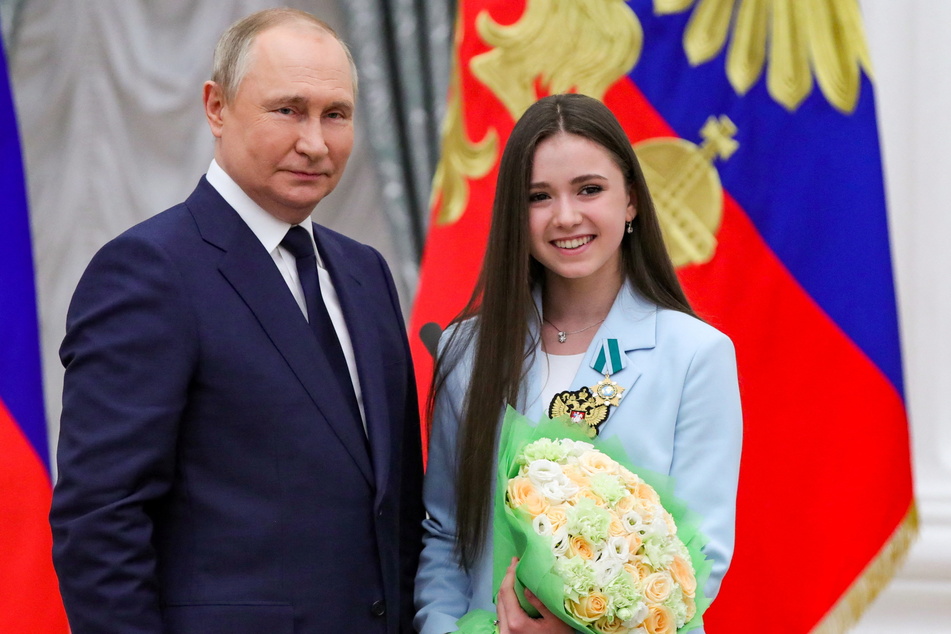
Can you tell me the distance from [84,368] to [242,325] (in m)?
0.25

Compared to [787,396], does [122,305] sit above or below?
above

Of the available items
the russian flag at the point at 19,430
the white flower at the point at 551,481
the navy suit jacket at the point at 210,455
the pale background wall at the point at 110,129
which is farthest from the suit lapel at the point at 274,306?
the pale background wall at the point at 110,129

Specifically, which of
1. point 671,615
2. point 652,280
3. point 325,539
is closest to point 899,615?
point 652,280

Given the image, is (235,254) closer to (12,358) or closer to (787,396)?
(12,358)

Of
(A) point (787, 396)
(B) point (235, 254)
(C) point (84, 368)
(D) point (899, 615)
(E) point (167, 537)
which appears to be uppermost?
(B) point (235, 254)

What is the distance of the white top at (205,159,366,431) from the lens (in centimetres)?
171

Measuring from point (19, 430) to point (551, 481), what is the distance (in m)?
1.79

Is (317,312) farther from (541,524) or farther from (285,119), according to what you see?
(541,524)

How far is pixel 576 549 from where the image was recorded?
1.40 meters

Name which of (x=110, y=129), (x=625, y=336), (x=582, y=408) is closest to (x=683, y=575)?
(x=582, y=408)

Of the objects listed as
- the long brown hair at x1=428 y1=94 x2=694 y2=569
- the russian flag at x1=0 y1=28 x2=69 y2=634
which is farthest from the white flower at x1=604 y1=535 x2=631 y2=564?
the russian flag at x1=0 y1=28 x2=69 y2=634

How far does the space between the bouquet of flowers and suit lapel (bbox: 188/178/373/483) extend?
30cm

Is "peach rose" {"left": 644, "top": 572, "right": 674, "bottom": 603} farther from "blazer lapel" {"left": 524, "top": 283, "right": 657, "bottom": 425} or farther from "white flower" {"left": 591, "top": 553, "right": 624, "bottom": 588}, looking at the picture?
"blazer lapel" {"left": 524, "top": 283, "right": 657, "bottom": 425}

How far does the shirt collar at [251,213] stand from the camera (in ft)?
5.60
